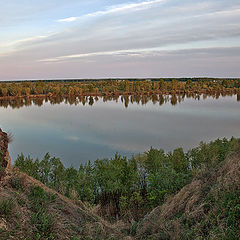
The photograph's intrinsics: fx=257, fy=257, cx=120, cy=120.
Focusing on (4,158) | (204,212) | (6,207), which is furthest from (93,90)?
(6,207)

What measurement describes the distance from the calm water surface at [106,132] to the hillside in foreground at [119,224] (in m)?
14.7

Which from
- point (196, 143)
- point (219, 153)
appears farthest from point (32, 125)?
point (219, 153)

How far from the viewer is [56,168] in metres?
14.7

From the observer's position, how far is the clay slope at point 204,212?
545 cm

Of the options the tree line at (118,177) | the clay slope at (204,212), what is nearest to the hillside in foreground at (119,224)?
the clay slope at (204,212)

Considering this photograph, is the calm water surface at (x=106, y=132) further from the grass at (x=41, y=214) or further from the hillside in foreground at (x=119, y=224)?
the grass at (x=41, y=214)

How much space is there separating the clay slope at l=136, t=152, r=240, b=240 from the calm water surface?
1498 cm

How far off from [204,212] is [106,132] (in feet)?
88.1

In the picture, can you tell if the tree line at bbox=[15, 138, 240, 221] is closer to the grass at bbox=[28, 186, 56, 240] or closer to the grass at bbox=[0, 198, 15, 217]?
the grass at bbox=[28, 186, 56, 240]

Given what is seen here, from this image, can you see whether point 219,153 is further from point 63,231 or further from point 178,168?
point 63,231

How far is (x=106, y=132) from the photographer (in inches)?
1293

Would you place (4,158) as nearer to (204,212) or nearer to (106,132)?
(204,212)

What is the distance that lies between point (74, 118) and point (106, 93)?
49.5m

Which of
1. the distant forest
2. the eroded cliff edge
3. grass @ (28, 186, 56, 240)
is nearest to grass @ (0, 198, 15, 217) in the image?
grass @ (28, 186, 56, 240)
